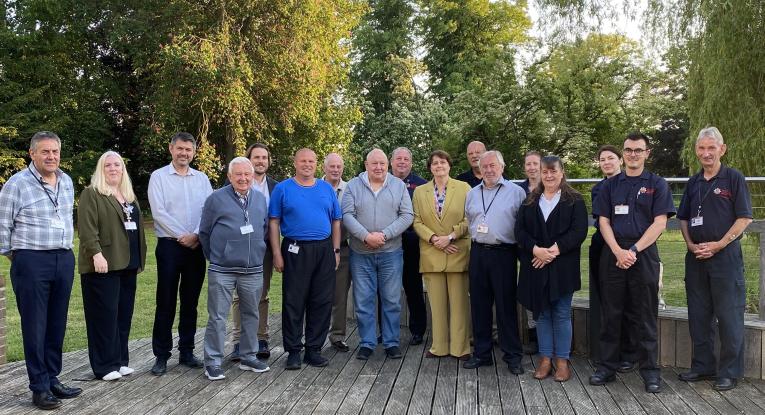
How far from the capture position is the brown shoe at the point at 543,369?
4.73 metres

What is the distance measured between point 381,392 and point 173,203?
197cm

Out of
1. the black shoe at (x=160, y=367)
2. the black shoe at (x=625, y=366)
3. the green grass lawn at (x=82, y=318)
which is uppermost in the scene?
the black shoe at (x=160, y=367)

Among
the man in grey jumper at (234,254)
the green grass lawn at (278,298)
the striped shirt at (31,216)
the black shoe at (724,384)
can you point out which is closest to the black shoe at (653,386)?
the black shoe at (724,384)

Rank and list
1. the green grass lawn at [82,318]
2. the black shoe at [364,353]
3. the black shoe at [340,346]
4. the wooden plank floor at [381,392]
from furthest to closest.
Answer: the green grass lawn at [82,318]
the black shoe at [340,346]
the black shoe at [364,353]
the wooden plank floor at [381,392]

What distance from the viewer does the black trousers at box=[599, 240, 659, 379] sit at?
4.48 m

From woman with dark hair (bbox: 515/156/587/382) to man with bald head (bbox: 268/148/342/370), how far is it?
1.42 meters

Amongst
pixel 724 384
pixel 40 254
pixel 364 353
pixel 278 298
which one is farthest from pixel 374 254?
pixel 278 298

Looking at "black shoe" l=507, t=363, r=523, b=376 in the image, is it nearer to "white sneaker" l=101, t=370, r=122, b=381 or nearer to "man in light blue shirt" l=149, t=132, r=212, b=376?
"man in light blue shirt" l=149, t=132, r=212, b=376

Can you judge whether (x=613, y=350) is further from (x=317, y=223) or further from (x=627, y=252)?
(x=317, y=223)

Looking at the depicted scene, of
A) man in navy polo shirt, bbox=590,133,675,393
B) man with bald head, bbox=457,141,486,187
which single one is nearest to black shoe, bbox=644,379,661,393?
man in navy polo shirt, bbox=590,133,675,393

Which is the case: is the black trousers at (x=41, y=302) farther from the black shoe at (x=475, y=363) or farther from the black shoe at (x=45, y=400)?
the black shoe at (x=475, y=363)

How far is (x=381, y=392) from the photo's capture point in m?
4.46

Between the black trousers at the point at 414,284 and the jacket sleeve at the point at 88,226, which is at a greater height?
the jacket sleeve at the point at 88,226

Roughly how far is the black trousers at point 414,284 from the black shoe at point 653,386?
200cm
